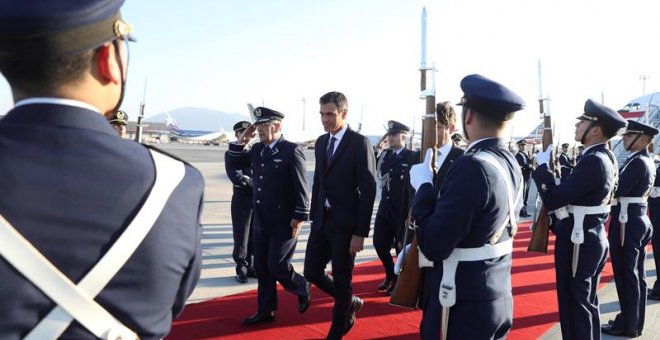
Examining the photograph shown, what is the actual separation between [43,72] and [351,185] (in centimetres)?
294

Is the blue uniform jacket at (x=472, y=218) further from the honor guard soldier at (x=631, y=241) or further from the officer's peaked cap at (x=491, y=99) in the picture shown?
the honor guard soldier at (x=631, y=241)

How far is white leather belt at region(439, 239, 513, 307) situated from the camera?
90.5 inches

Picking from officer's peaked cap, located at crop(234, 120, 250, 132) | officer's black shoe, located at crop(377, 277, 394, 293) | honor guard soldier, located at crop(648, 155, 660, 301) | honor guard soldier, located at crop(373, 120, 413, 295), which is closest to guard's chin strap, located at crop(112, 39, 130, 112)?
honor guard soldier, located at crop(373, 120, 413, 295)

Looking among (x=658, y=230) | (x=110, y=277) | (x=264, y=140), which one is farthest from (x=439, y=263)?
(x=658, y=230)

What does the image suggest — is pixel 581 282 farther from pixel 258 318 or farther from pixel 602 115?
pixel 258 318

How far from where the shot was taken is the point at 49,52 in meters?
1.04

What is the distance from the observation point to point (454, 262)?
2330 millimetres

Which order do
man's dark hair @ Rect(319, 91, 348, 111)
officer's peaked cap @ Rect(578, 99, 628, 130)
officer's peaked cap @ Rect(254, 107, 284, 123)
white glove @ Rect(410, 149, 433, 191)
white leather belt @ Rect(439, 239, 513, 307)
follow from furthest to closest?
officer's peaked cap @ Rect(254, 107, 284, 123), man's dark hair @ Rect(319, 91, 348, 111), officer's peaked cap @ Rect(578, 99, 628, 130), white glove @ Rect(410, 149, 433, 191), white leather belt @ Rect(439, 239, 513, 307)

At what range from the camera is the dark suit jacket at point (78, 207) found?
3.21ft

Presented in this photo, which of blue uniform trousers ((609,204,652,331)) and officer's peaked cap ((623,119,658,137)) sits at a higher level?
officer's peaked cap ((623,119,658,137))

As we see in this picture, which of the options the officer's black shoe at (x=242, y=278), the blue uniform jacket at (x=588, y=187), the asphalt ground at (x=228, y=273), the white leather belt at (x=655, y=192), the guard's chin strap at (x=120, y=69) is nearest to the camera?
the guard's chin strap at (x=120, y=69)

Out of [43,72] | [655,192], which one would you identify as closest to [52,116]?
[43,72]

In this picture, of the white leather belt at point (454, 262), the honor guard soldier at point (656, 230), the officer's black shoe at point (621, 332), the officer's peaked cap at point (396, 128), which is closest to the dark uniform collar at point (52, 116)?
the white leather belt at point (454, 262)

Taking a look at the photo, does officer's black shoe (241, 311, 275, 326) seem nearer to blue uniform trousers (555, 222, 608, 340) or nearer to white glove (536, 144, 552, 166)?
blue uniform trousers (555, 222, 608, 340)
